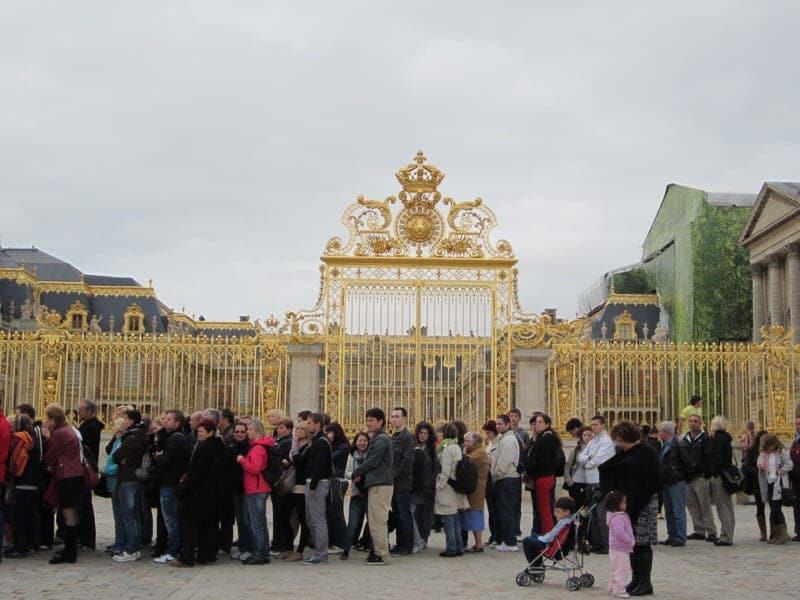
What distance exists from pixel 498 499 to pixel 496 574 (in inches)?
82.2

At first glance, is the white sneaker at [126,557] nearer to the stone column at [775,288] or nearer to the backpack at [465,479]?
the backpack at [465,479]

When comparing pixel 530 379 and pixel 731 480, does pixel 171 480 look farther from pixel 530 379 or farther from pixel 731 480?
pixel 530 379

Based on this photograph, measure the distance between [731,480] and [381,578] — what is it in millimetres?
5260

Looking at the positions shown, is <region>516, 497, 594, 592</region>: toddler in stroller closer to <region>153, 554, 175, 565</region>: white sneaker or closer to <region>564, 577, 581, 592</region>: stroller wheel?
<region>564, 577, 581, 592</region>: stroller wheel

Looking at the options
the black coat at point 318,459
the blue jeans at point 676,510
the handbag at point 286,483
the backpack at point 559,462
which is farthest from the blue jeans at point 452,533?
the blue jeans at point 676,510

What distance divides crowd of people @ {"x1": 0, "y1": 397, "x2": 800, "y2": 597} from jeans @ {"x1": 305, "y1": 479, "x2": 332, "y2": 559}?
15 millimetres

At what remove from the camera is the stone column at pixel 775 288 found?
1732 inches

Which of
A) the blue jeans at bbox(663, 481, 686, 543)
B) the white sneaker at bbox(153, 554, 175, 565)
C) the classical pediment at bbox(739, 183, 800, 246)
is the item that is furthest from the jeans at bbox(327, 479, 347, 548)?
the classical pediment at bbox(739, 183, 800, 246)

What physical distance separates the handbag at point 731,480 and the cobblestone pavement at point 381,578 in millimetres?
1073

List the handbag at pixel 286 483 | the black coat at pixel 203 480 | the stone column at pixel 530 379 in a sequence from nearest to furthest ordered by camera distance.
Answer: the black coat at pixel 203 480 < the handbag at pixel 286 483 < the stone column at pixel 530 379

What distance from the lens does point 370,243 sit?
19094 mm

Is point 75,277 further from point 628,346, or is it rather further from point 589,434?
point 589,434

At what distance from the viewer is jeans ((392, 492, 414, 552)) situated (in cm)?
1193

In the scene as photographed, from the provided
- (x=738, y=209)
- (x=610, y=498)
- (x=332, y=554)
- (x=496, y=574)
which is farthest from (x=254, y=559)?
(x=738, y=209)
